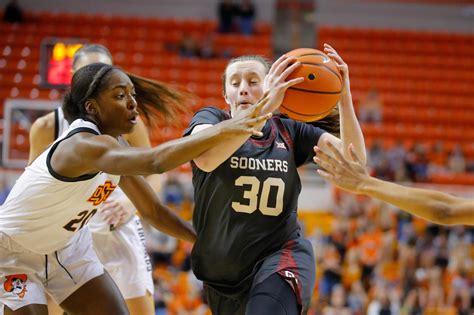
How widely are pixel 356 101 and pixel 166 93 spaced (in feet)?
47.6

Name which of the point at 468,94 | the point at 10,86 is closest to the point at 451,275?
the point at 468,94

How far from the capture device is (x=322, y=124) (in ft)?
15.6

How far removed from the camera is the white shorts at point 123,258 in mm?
5156

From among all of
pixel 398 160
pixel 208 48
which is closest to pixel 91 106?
pixel 398 160

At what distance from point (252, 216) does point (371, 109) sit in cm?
1458

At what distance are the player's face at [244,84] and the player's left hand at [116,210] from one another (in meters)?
1.14

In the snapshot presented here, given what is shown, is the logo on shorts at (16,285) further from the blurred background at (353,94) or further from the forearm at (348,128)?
the blurred background at (353,94)

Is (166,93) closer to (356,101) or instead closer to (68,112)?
(68,112)

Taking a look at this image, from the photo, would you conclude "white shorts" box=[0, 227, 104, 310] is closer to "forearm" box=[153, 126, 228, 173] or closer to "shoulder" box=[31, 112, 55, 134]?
"shoulder" box=[31, 112, 55, 134]

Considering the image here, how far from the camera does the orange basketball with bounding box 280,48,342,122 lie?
4.01 m

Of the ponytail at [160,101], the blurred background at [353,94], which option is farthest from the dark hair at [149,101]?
the blurred background at [353,94]

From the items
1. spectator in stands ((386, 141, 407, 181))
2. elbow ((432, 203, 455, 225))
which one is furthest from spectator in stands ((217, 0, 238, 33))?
elbow ((432, 203, 455, 225))

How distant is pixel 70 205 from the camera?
408 centimetres

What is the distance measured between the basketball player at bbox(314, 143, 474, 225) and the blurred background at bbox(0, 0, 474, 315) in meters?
6.48
